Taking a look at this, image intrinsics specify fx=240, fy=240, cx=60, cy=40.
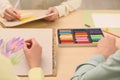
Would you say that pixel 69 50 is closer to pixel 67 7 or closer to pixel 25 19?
pixel 25 19

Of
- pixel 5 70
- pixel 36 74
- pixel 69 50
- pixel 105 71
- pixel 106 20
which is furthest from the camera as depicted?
pixel 106 20

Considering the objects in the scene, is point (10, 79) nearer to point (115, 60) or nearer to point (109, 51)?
point (115, 60)

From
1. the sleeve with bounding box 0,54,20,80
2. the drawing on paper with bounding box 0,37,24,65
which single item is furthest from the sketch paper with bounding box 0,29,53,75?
the sleeve with bounding box 0,54,20,80

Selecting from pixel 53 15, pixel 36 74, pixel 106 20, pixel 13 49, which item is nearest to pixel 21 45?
pixel 13 49

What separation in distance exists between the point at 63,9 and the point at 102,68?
29.3 inches

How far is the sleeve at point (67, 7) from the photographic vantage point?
1508 millimetres

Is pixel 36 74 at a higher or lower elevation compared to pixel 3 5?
lower

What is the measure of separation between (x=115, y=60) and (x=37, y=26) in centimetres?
66

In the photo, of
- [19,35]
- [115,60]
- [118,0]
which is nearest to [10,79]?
[115,60]

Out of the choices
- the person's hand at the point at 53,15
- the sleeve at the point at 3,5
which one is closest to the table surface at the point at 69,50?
the person's hand at the point at 53,15

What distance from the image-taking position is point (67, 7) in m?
1.57

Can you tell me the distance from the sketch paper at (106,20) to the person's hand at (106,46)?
0.78 ft

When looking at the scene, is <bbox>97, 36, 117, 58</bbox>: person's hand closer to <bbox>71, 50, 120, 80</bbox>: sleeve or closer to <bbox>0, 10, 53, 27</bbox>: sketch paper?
<bbox>71, 50, 120, 80</bbox>: sleeve

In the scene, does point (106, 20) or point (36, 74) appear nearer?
point (36, 74)
